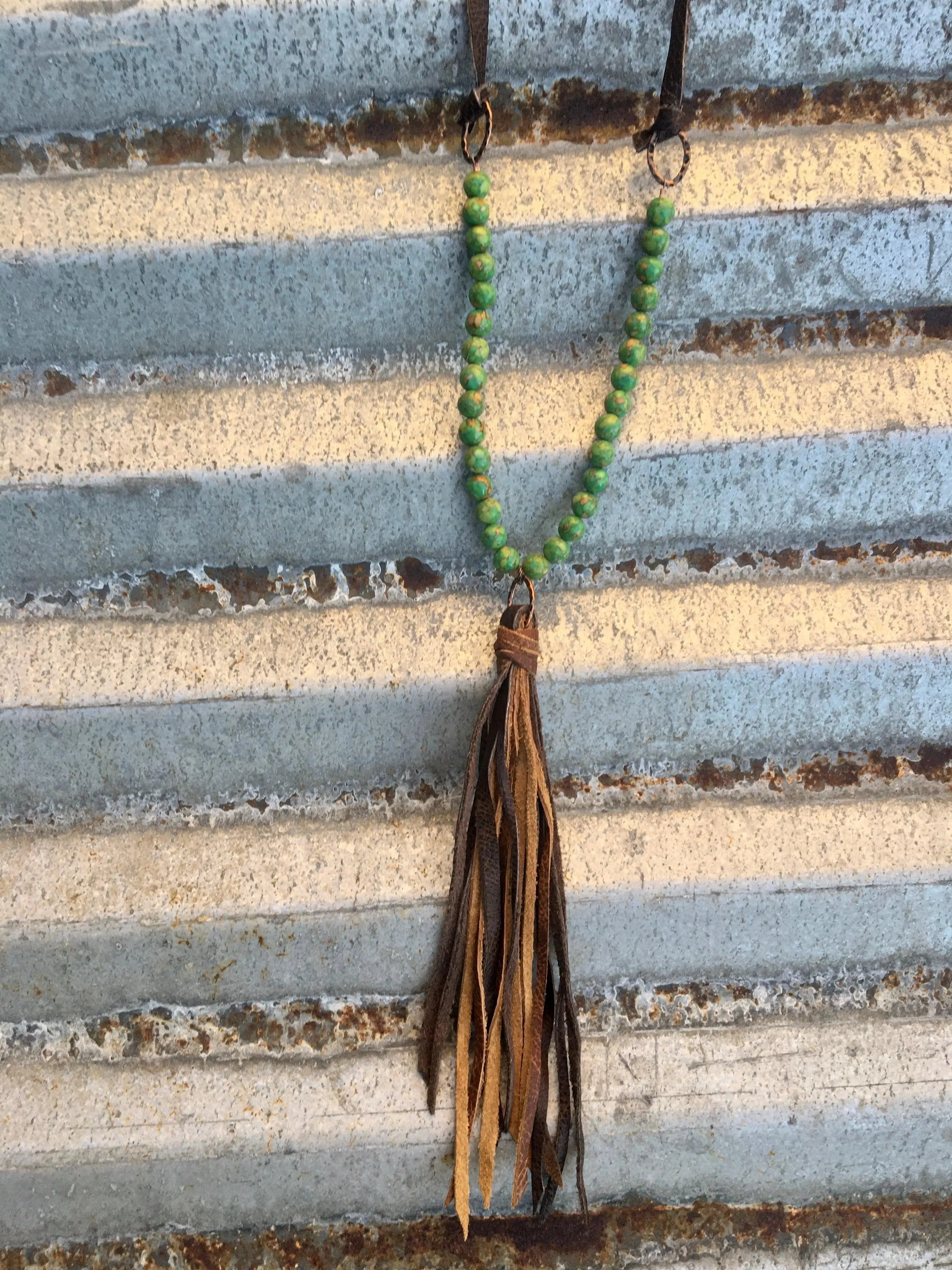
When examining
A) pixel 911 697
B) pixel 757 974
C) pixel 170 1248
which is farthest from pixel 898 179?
pixel 170 1248

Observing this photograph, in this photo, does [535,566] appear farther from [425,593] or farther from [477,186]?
[477,186]

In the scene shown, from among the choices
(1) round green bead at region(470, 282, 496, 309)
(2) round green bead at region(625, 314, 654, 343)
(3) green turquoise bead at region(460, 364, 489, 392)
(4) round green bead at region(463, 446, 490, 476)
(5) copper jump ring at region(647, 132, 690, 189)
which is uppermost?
(5) copper jump ring at region(647, 132, 690, 189)

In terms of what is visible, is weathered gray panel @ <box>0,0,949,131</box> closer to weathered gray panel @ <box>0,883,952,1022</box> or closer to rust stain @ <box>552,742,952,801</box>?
rust stain @ <box>552,742,952,801</box>

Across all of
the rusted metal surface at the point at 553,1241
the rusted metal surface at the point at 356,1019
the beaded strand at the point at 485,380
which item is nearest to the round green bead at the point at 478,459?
the beaded strand at the point at 485,380

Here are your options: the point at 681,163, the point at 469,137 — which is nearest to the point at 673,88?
the point at 681,163

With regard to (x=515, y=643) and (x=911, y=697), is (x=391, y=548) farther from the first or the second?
(x=911, y=697)

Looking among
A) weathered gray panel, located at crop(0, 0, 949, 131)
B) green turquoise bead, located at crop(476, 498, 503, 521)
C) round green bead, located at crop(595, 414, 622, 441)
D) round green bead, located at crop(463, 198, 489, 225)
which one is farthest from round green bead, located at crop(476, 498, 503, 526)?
weathered gray panel, located at crop(0, 0, 949, 131)
